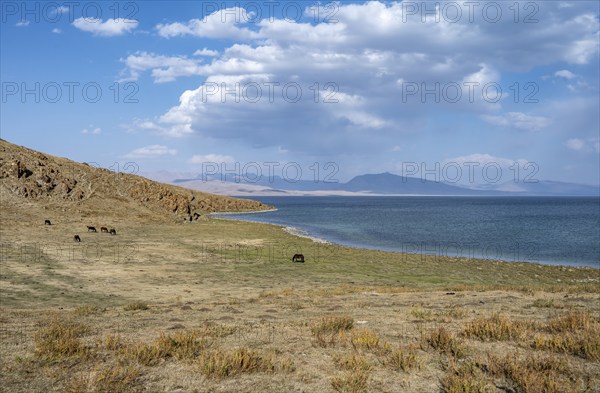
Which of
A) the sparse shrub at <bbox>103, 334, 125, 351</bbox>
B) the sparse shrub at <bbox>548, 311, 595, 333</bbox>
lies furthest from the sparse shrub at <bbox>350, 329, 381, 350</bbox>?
the sparse shrub at <bbox>103, 334, 125, 351</bbox>

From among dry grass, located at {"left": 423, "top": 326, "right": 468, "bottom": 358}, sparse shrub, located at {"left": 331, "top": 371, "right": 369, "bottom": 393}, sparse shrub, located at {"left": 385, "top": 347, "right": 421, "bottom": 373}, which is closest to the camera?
sparse shrub, located at {"left": 331, "top": 371, "right": 369, "bottom": 393}

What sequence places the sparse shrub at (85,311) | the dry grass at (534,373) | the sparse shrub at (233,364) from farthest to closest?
the sparse shrub at (85,311), the sparse shrub at (233,364), the dry grass at (534,373)

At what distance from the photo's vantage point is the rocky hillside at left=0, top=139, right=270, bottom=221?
63750mm

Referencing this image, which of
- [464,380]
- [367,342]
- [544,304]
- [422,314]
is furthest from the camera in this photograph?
[544,304]

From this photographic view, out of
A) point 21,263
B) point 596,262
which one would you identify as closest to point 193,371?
point 21,263

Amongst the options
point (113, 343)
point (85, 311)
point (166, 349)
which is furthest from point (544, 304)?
point (85, 311)

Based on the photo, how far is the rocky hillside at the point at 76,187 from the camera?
63.8m

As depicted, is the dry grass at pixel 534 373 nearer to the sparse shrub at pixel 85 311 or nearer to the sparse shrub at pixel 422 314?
the sparse shrub at pixel 422 314

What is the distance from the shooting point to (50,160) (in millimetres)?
77875

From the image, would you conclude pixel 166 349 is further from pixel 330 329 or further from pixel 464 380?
pixel 464 380

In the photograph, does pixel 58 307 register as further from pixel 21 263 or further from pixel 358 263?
pixel 358 263

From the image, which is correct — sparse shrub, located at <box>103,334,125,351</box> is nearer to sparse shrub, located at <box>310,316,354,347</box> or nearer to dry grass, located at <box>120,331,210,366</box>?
dry grass, located at <box>120,331,210,366</box>

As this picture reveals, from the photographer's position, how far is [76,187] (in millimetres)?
71875

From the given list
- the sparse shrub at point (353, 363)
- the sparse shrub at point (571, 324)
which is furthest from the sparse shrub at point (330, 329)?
the sparse shrub at point (571, 324)
